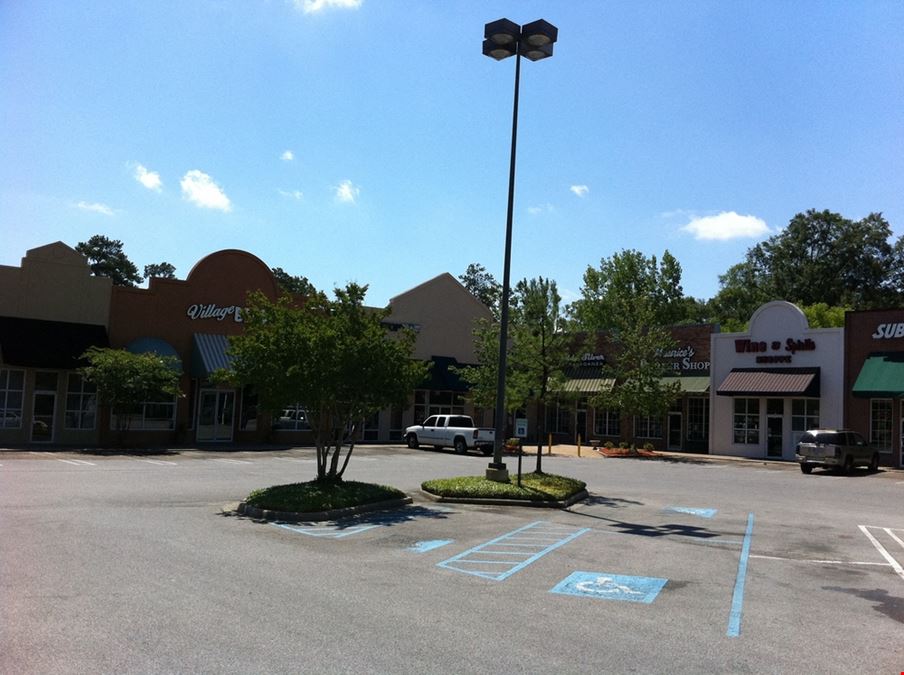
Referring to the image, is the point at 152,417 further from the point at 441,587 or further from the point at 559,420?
the point at 441,587

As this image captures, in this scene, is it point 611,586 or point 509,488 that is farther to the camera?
point 509,488

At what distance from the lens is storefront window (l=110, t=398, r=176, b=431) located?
31448 millimetres

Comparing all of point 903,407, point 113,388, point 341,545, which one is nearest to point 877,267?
point 903,407

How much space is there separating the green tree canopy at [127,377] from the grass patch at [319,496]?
620 inches

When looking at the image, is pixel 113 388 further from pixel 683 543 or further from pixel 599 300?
pixel 599 300

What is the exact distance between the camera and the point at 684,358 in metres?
41.6

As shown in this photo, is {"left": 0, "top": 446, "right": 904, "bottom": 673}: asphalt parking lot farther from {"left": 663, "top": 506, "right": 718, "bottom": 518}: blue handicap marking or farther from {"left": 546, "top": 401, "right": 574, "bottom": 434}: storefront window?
{"left": 546, "top": 401, "right": 574, "bottom": 434}: storefront window

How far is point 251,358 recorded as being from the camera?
15117 millimetres

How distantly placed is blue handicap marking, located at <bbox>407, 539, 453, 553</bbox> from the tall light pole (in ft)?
19.8

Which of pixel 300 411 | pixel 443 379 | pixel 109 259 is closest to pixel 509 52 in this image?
pixel 300 411

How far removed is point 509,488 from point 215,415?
21.9 metres

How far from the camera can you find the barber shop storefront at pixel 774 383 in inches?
1375

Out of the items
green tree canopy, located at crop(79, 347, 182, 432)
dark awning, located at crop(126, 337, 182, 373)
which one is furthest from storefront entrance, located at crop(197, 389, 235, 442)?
green tree canopy, located at crop(79, 347, 182, 432)

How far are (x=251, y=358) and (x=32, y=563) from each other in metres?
6.97
